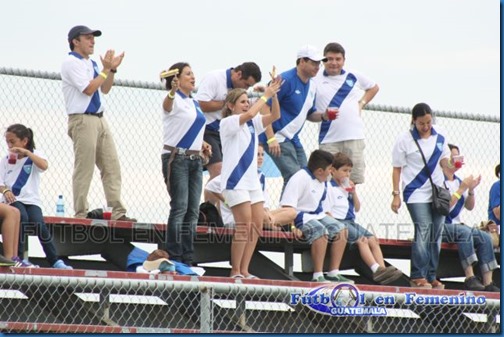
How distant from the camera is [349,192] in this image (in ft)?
45.4

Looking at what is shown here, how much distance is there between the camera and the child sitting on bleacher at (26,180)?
12.3 meters

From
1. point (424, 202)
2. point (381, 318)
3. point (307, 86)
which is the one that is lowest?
point (381, 318)

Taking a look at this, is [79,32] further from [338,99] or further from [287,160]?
[338,99]

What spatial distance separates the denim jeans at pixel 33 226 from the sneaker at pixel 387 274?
3.33 metres

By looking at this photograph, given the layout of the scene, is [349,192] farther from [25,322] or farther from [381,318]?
[25,322]

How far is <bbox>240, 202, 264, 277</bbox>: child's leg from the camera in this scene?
12523 millimetres

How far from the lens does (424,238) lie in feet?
45.8

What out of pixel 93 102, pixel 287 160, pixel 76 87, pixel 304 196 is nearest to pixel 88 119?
pixel 93 102

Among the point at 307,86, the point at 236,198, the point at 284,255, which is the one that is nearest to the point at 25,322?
the point at 236,198

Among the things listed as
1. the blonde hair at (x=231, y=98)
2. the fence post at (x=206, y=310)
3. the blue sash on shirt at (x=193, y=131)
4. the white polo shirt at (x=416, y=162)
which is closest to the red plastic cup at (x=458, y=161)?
the white polo shirt at (x=416, y=162)

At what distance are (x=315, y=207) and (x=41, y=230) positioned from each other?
274cm

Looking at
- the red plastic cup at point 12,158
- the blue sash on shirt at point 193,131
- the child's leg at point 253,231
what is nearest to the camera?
the red plastic cup at point 12,158

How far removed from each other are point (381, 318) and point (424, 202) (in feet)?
4.13

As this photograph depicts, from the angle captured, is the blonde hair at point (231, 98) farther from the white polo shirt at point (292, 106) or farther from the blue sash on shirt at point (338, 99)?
the blue sash on shirt at point (338, 99)
